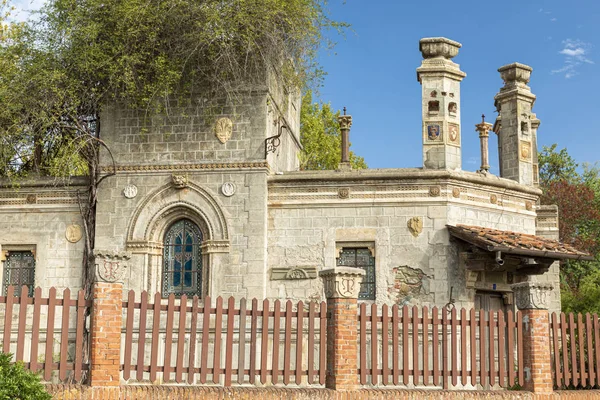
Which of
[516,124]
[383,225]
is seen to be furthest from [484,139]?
[383,225]

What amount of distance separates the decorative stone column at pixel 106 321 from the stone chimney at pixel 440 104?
27.1 feet

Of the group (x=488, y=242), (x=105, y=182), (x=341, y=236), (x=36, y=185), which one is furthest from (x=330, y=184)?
(x=36, y=185)

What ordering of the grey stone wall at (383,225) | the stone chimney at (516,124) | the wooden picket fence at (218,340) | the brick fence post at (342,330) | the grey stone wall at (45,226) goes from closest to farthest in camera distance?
the wooden picket fence at (218,340) < the brick fence post at (342,330) < the grey stone wall at (383,225) < the grey stone wall at (45,226) < the stone chimney at (516,124)

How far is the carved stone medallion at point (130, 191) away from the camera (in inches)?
647

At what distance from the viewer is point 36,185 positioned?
16906mm

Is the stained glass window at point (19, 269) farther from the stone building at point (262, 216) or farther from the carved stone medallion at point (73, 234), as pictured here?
the carved stone medallion at point (73, 234)

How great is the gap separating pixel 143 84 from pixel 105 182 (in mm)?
2286

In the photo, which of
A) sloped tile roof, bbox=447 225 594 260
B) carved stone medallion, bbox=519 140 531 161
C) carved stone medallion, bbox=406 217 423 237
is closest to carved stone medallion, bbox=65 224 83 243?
carved stone medallion, bbox=406 217 423 237

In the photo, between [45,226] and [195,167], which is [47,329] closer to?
[195,167]

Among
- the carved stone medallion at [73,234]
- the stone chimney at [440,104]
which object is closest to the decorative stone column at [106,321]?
the carved stone medallion at [73,234]

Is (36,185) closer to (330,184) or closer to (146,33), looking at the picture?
(146,33)

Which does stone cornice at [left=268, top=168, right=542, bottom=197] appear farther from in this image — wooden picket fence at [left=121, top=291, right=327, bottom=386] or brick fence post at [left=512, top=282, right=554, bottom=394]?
wooden picket fence at [left=121, top=291, right=327, bottom=386]

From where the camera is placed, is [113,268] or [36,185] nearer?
[113,268]

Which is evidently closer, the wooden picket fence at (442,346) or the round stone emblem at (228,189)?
the wooden picket fence at (442,346)
